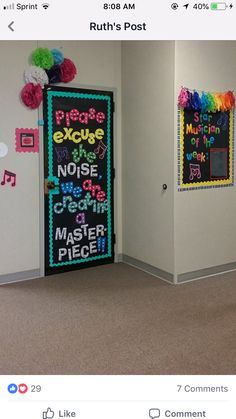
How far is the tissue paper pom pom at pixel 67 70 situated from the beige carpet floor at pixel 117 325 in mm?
1892

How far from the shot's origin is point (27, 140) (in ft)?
12.5

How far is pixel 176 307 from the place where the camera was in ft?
10.6

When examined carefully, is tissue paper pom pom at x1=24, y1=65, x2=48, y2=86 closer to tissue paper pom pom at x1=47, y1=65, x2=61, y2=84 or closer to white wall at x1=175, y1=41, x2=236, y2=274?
tissue paper pom pom at x1=47, y1=65, x2=61, y2=84

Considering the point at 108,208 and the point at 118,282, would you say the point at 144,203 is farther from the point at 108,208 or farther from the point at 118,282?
Result: the point at 118,282

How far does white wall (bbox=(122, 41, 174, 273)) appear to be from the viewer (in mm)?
3727

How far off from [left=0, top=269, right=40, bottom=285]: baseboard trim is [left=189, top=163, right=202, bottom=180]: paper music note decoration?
174 centimetres

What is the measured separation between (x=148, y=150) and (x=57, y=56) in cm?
122
